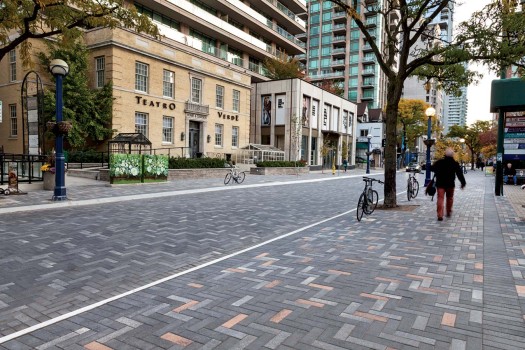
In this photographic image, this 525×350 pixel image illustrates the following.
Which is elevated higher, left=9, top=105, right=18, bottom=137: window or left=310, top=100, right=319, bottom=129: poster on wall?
left=310, top=100, right=319, bottom=129: poster on wall

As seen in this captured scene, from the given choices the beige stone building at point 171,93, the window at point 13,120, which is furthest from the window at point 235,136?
the window at point 13,120

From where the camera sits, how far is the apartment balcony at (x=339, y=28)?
2908 inches

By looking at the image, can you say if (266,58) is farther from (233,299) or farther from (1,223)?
(233,299)

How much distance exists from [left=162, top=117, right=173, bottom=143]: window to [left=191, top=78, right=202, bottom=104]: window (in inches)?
128

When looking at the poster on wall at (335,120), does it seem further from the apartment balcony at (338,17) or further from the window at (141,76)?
the apartment balcony at (338,17)

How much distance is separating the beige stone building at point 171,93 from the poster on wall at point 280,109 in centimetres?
623

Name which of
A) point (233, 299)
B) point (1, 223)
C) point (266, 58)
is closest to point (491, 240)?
point (233, 299)

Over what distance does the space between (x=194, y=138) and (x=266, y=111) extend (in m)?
14.1

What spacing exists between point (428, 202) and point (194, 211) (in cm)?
870

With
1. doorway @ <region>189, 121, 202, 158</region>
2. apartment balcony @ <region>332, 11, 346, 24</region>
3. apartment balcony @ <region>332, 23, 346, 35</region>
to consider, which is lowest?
doorway @ <region>189, 121, 202, 158</region>

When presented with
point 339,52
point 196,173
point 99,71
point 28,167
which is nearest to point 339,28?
point 339,52

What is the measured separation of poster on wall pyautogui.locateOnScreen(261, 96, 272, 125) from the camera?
1678 inches

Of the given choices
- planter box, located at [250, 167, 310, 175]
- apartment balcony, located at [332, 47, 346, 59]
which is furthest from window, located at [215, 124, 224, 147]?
apartment balcony, located at [332, 47, 346, 59]

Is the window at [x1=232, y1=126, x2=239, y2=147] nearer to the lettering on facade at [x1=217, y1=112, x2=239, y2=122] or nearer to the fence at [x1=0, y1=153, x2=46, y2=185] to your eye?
the lettering on facade at [x1=217, y1=112, x2=239, y2=122]
